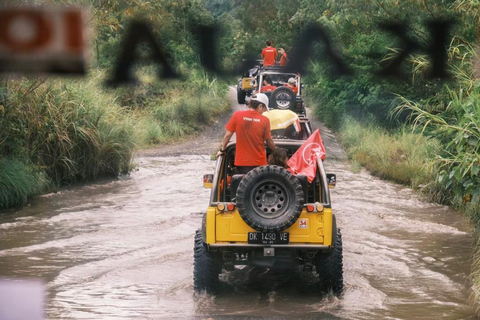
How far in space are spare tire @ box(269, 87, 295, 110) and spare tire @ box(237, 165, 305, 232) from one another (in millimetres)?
11187

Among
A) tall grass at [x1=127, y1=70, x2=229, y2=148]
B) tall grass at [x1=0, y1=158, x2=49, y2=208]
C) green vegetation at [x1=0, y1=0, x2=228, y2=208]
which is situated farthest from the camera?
tall grass at [x1=127, y1=70, x2=229, y2=148]

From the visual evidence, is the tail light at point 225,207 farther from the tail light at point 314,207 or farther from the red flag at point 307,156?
the red flag at point 307,156

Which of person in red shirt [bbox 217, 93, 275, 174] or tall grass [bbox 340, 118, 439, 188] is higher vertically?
person in red shirt [bbox 217, 93, 275, 174]

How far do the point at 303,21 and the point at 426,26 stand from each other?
15474 mm

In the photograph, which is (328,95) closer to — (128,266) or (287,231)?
(128,266)

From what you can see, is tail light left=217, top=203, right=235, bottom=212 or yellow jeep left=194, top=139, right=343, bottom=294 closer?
yellow jeep left=194, top=139, right=343, bottom=294

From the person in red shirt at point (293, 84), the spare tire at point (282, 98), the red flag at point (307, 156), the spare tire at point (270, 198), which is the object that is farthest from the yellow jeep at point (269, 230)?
the person in red shirt at point (293, 84)

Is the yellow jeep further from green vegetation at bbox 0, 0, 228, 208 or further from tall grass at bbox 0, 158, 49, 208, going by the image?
tall grass at bbox 0, 158, 49, 208

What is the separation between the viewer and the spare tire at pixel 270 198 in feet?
23.4

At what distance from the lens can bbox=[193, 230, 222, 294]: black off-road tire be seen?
7.75m

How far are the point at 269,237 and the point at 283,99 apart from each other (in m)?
11.3

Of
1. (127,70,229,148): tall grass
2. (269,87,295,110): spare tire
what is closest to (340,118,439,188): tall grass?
(269,87,295,110): spare tire

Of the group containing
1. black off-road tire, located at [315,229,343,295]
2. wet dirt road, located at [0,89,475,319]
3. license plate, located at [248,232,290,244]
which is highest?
license plate, located at [248,232,290,244]

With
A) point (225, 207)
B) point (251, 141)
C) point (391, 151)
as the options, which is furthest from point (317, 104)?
point (225, 207)
